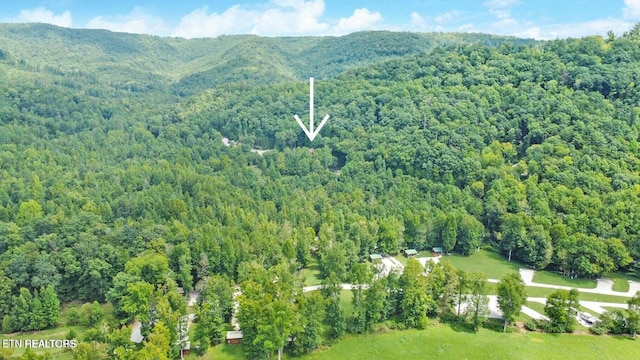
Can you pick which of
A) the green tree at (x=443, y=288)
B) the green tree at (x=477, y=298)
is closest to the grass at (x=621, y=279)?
the green tree at (x=477, y=298)

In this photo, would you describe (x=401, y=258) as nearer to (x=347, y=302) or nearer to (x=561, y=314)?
(x=347, y=302)

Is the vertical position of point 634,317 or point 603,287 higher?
point 634,317

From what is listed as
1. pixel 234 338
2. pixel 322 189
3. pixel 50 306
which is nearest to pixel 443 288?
pixel 234 338

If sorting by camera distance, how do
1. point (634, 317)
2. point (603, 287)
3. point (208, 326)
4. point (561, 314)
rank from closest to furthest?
point (208, 326) → point (634, 317) → point (561, 314) → point (603, 287)

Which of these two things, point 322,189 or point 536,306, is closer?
point 536,306

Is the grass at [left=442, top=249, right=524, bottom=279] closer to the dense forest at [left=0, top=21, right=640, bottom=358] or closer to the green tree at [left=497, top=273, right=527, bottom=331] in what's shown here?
the dense forest at [left=0, top=21, right=640, bottom=358]
